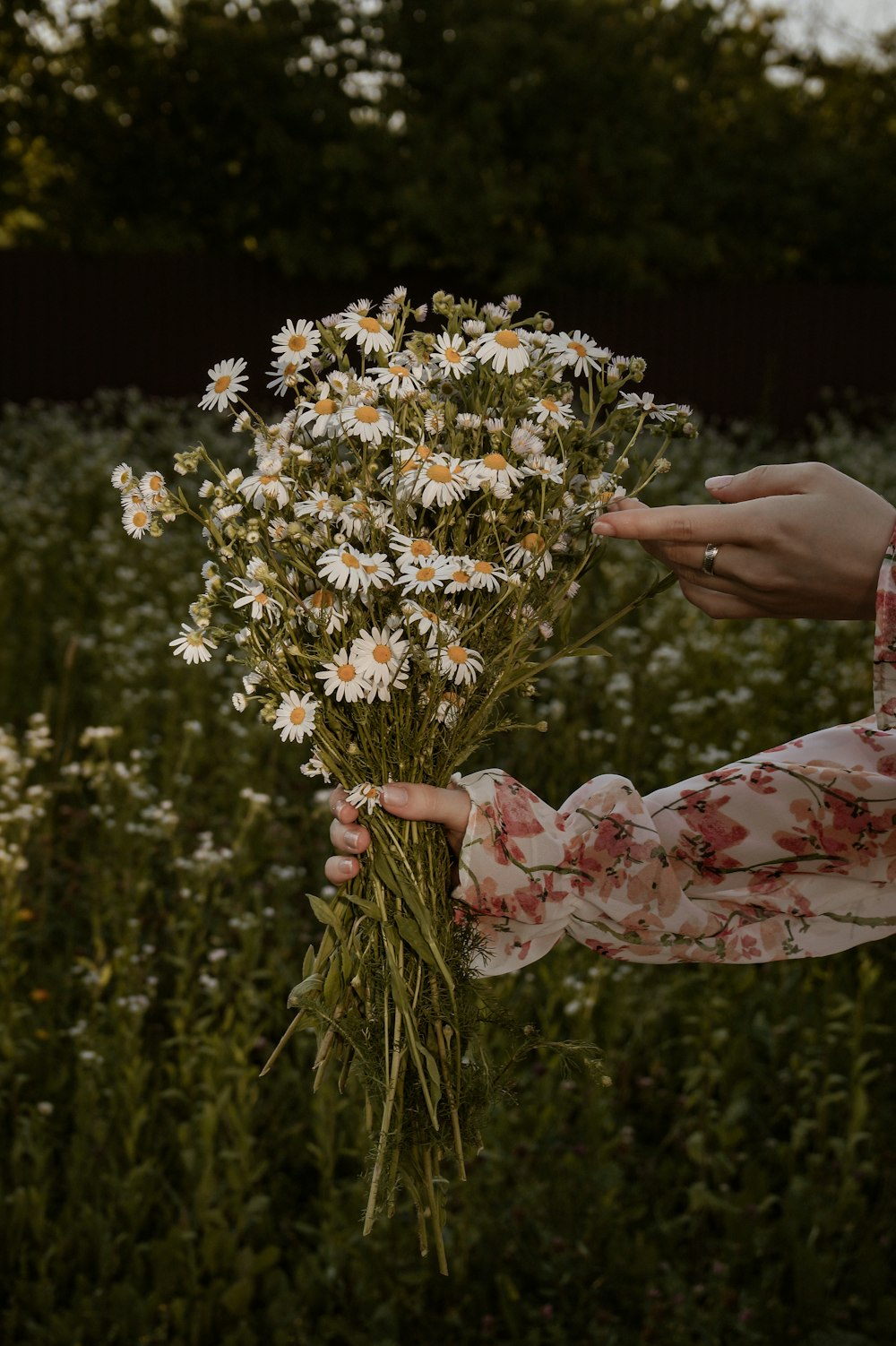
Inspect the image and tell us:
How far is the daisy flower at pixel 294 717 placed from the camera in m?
1.28

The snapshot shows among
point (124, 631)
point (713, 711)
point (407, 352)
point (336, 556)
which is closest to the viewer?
point (336, 556)

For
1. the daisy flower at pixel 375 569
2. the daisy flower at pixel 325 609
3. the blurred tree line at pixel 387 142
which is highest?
the blurred tree line at pixel 387 142

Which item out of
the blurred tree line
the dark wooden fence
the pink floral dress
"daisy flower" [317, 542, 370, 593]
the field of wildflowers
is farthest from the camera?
the blurred tree line

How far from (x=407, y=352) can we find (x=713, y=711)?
329 cm

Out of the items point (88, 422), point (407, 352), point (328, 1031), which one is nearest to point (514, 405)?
point (407, 352)

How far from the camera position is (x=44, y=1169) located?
2.55 m

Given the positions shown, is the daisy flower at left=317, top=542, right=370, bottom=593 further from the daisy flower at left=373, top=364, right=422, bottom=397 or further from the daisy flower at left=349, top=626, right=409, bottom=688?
the daisy flower at left=373, top=364, right=422, bottom=397

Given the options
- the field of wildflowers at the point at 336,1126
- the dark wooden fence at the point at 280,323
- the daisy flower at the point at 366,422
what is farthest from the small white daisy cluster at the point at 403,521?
the dark wooden fence at the point at 280,323

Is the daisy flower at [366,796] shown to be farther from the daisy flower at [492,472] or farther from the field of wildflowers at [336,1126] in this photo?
the field of wildflowers at [336,1126]

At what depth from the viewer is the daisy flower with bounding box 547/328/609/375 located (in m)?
1.33

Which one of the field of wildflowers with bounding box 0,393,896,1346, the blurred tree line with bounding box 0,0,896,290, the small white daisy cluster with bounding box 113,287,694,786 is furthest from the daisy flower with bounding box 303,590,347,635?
the blurred tree line with bounding box 0,0,896,290

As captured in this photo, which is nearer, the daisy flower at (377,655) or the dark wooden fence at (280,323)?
the daisy flower at (377,655)

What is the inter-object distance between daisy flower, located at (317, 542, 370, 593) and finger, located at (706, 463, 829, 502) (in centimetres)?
38

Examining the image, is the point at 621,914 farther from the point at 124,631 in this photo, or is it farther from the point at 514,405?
the point at 124,631
